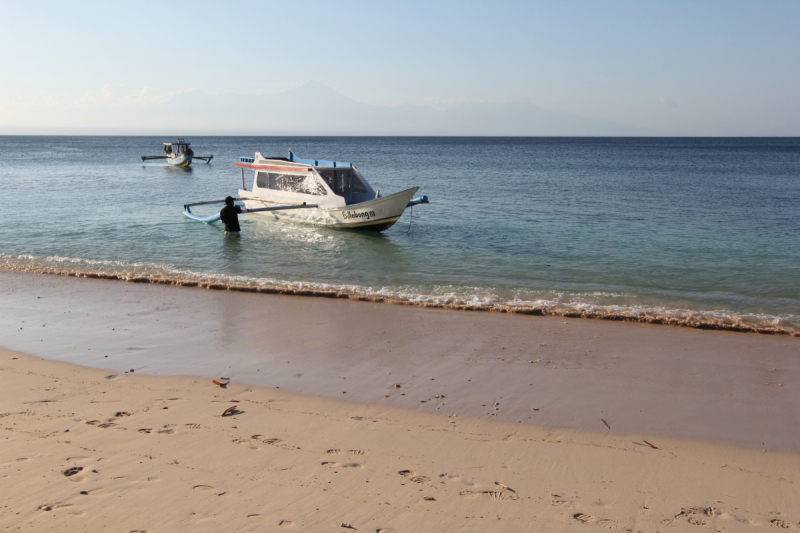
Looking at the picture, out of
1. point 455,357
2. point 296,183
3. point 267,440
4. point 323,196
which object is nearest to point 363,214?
point 323,196

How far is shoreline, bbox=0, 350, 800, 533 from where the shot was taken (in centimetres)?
380

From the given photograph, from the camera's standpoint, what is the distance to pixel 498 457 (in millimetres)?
4652

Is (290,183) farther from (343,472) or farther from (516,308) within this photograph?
(343,472)

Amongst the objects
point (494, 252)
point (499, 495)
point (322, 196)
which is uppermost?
point (322, 196)

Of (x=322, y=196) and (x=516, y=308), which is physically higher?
(x=322, y=196)

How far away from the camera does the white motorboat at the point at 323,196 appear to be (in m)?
16.7

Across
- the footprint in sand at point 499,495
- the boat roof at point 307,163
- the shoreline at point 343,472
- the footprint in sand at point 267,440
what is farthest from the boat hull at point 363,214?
the footprint in sand at point 499,495

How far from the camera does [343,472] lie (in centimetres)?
435

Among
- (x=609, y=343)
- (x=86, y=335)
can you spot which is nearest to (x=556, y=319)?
(x=609, y=343)

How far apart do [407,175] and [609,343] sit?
3694 centimetres

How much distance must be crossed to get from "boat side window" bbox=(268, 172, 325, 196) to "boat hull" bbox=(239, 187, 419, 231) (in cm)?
66

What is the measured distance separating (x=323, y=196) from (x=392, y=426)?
534 inches

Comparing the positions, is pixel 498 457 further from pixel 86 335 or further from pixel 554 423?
pixel 86 335

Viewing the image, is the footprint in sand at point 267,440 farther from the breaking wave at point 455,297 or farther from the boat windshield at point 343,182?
the boat windshield at point 343,182
